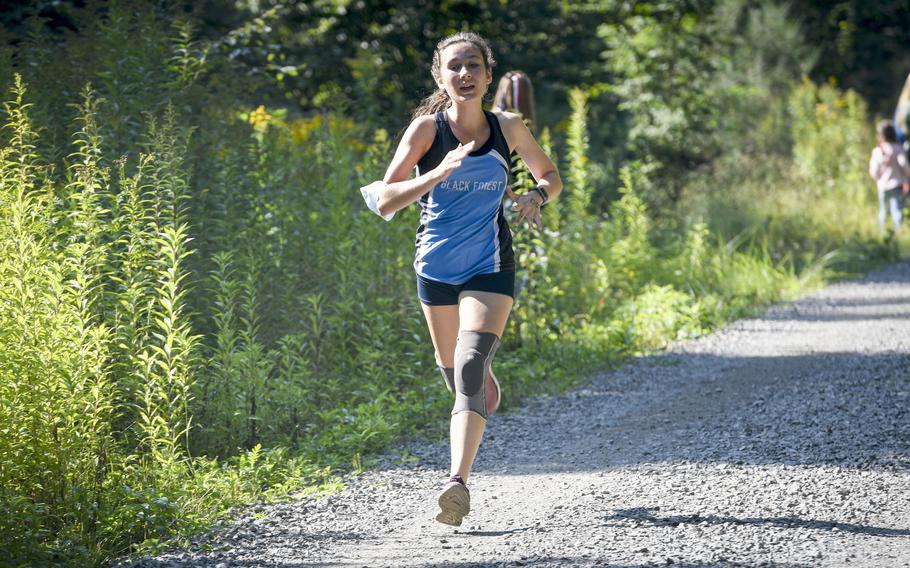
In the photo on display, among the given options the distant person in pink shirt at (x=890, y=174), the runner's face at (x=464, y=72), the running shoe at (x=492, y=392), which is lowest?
the running shoe at (x=492, y=392)

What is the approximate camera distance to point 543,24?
19.3 meters

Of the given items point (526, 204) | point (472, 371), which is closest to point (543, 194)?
point (526, 204)

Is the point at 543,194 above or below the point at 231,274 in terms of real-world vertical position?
above

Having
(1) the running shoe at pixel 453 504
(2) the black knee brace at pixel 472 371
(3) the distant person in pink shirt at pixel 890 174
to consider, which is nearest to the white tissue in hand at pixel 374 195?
(2) the black knee brace at pixel 472 371

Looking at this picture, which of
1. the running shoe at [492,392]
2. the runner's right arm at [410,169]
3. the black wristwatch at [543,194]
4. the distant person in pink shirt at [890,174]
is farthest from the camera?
the distant person in pink shirt at [890,174]

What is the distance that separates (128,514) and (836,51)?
90.4ft

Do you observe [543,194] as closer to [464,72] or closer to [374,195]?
[464,72]

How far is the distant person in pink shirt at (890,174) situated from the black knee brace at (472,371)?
39.7ft

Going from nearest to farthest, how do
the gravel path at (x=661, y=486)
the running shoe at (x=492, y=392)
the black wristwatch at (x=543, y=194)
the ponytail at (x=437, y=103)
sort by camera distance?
the gravel path at (x=661, y=486) → the black wristwatch at (x=543, y=194) → the ponytail at (x=437, y=103) → the running shoe at (x=492, y=392)

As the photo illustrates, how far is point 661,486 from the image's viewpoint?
593 centimetres

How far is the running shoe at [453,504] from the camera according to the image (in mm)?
5008

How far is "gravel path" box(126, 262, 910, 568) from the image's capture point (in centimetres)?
494

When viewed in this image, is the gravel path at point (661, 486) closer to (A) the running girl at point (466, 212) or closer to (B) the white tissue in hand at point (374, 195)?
(A) the running girl at point (466, 212)

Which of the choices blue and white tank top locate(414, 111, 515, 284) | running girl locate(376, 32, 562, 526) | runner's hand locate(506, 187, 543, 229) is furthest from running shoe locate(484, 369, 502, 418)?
runner's hand locate(506, 187, 543, 229)
